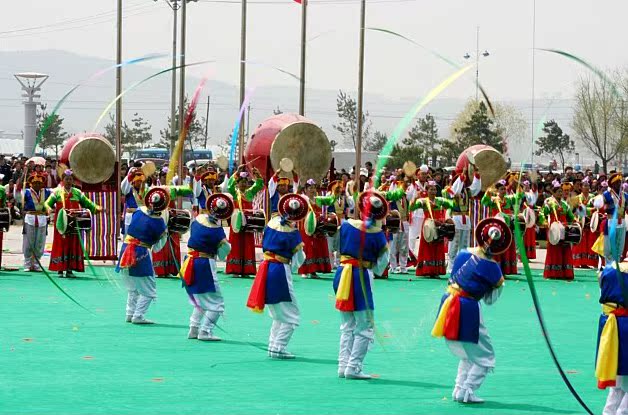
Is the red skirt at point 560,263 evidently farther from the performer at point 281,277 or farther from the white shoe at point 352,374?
the white shoe at point 352,374

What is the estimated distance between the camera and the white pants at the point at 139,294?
12617 mm

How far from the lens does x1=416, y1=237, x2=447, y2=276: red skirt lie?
1888cm

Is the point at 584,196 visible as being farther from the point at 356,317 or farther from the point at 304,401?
the point at 304,401

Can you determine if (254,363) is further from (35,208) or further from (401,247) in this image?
(401,247)

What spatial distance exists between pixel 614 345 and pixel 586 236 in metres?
13.1

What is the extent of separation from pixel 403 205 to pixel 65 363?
9983 mm

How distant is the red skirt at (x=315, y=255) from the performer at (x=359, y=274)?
8596 mm

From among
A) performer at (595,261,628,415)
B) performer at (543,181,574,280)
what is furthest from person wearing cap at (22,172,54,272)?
performer at (595,261,628,415)

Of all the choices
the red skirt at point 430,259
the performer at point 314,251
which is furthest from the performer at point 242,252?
the red skirt at point 430,259

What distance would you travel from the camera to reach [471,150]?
2058cm

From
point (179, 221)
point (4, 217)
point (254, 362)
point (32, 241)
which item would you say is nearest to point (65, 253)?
point (32, 241)

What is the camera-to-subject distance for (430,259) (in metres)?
18.9

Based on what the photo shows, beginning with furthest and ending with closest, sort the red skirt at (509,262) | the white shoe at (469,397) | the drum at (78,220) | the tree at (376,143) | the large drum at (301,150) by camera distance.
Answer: the tree at (376,143)
the large drum at (301,150)
the red skirt at (509,262)
the drum at (78,220)
the white shoe at (469,397)

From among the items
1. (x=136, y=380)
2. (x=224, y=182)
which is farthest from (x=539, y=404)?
(x=224, y=182)
